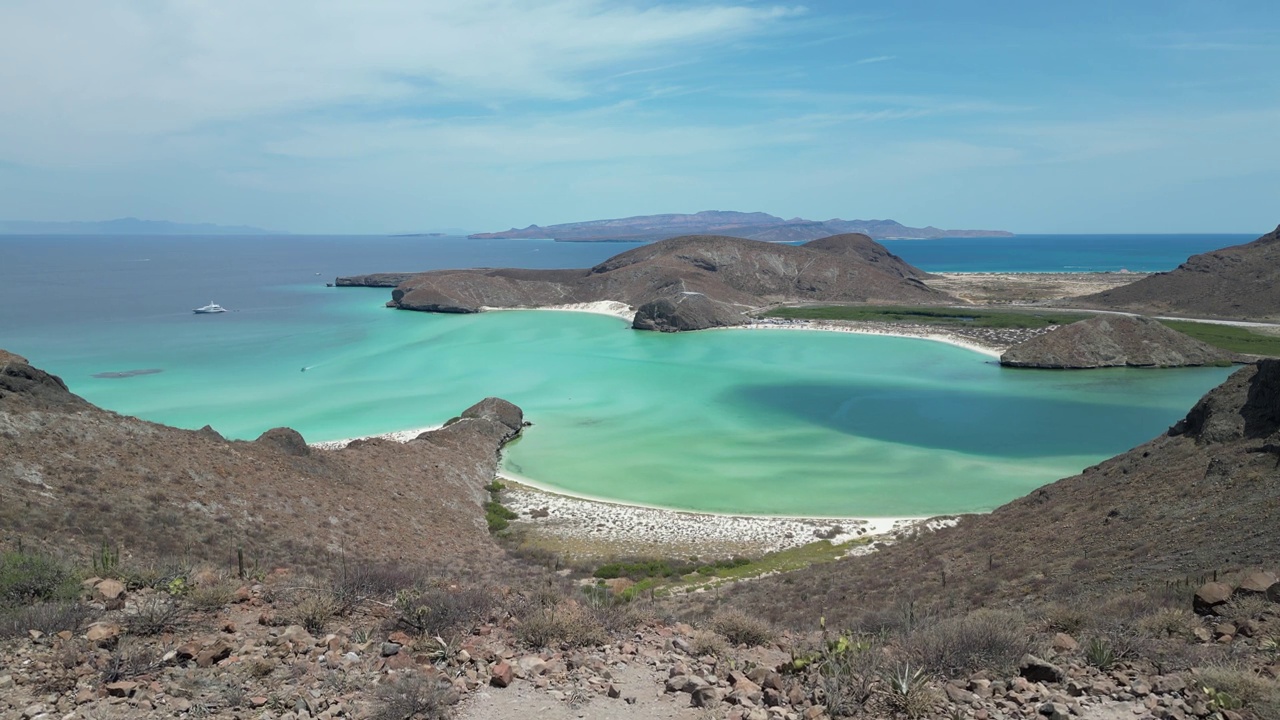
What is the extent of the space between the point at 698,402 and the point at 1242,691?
35.8m

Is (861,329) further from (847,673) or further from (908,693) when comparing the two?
(908,693)

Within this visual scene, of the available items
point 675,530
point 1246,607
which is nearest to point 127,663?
point 1246,607

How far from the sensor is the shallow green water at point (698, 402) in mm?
28031

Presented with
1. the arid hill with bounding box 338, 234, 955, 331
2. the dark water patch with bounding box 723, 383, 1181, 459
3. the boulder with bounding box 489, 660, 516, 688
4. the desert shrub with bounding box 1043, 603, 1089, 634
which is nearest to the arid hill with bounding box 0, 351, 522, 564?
the boulder with bounding box 489, 660, 516, 688

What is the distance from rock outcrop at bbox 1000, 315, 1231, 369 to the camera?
5172cm

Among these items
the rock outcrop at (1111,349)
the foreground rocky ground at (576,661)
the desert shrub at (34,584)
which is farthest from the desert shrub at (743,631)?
the rock outcrop at (1111,349)

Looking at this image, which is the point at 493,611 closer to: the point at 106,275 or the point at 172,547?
the point at 172,547

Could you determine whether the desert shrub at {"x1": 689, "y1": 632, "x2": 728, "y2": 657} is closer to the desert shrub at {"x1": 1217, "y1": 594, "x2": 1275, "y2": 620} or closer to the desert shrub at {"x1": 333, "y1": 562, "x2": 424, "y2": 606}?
the desert shrub at {"x1": 333, "y1": 562, "x2": 424, "y2": 606}

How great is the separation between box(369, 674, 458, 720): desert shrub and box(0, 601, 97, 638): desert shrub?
3091 mm

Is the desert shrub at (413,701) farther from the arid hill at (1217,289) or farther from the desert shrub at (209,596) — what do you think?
the arid hill at (1217,289)

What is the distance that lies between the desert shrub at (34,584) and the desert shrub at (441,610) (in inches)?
128

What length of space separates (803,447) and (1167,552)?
20345mm

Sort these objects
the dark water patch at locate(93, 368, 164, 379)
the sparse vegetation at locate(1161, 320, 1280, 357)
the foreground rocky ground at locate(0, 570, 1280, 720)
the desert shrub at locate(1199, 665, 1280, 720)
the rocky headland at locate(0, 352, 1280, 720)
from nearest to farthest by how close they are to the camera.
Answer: the desert shrub at locate(1199, 665, 1280, 720)
the foreground rocky ground at locate(0, 570, 1280, 720)
the rocky headland at locate(0, 352, 1280, 720)
the dark water patch at locate(93, 368, 164, 379)
the sparse vegetation at locate(1161, 320, 1280, 357)

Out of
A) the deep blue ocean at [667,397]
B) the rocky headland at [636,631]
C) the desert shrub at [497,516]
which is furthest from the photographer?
the deep blue ocean at [667,397]
